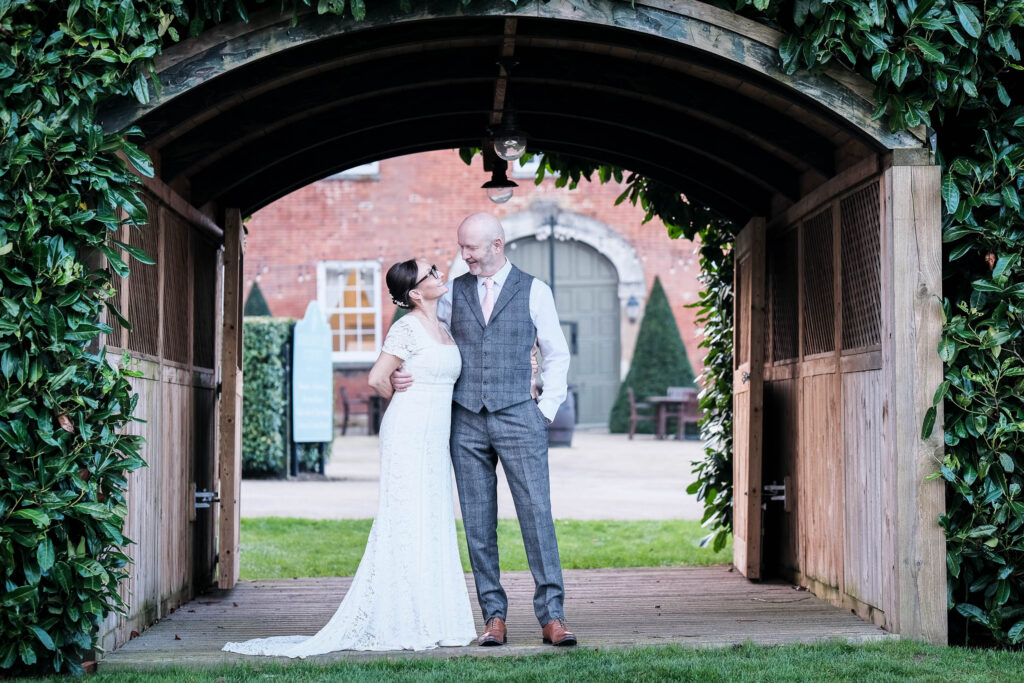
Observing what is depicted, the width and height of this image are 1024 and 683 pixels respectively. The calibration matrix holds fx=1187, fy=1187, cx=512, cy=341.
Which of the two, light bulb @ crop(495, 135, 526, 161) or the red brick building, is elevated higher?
the red brick building

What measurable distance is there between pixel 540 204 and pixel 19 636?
66.8 ft

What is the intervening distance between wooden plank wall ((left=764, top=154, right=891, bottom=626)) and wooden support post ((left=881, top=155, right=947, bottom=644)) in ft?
0.65

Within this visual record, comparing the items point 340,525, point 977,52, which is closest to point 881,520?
point 977,52

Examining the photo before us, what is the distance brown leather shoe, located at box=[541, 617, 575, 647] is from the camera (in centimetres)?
511

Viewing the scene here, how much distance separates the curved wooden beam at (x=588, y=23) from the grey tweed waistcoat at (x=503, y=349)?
1.15 m

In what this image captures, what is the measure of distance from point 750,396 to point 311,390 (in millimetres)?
8153

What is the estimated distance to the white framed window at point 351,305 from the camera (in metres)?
24.7

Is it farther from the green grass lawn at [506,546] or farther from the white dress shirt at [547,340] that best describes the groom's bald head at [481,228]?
the green grass lawn at [506,546]

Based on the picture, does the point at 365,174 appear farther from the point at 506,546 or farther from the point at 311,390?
the point at 506,546

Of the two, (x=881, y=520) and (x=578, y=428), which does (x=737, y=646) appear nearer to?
(x=881, y=520)

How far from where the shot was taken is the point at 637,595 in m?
6.97

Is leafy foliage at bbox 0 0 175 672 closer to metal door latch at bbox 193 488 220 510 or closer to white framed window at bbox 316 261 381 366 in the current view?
metal door latch at bbox 193 488 220 510

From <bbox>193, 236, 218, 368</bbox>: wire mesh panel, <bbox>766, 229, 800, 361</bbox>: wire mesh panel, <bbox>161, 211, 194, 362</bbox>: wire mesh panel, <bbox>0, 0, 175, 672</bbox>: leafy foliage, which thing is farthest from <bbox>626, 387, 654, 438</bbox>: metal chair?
<bbox>0, 0, 175, 672</bbox>: leafy foliage

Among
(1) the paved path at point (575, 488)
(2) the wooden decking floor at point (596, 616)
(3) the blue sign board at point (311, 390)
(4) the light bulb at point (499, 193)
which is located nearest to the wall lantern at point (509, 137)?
(4) the light bulb at point (499, 193)
